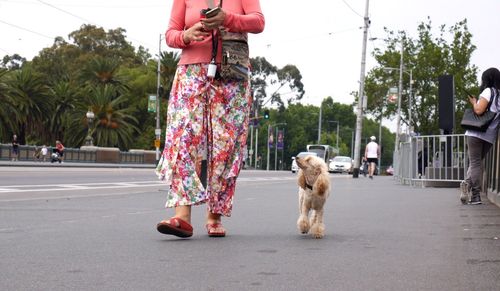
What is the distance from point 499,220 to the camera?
349 inches

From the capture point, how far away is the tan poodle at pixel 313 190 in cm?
680

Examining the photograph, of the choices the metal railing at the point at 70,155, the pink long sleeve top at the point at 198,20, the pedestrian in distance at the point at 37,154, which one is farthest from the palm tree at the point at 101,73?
the pink long sleeve top at the point at 198,20

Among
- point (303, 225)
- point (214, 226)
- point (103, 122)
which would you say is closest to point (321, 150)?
point (103, 122)

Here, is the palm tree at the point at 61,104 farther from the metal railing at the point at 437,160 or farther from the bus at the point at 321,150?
the metal railing at the point at 437,160

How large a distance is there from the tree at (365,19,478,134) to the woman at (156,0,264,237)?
5559 centimetres

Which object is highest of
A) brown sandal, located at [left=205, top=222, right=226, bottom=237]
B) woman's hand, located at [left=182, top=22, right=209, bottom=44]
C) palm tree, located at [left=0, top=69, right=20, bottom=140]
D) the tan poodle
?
palm tree, located at [left=0, top=69, right=20, bottom=140]

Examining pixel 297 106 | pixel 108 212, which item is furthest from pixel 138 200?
pixel 297 106

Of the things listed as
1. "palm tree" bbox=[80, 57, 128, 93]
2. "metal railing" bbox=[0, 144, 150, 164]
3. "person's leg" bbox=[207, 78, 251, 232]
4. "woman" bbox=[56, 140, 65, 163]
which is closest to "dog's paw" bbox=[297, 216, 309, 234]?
"person's leg" bbox=[207, 78, 251, 232]

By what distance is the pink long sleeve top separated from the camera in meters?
6.56

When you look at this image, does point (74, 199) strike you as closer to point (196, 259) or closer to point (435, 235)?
point (435, 235)

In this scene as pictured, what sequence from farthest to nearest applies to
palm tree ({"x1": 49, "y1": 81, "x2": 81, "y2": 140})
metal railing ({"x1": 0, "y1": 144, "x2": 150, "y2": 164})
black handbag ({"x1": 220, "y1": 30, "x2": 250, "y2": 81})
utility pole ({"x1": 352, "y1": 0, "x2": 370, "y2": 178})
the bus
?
palm tree ({"x1": 49, "y1": 81, "x2": 81, "y2": 140}) → the bus → metal railing ({"x1": 0, "y1": 144, "x2": 150, "y2": 164}) → utility pole ({"x1": 352, "y1": 0, "x2": 370, "y2": 178}) → black handbag ({"x1": 220, "y1": 30, "x2": 250, "y2": 81})

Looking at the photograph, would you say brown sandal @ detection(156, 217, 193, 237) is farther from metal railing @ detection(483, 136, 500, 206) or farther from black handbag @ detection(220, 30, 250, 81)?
metal railing @ detection(483, 136, 500, 206)

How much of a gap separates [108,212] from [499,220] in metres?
4.24

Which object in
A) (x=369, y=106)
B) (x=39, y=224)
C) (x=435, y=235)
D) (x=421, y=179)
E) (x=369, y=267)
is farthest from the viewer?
(x=369, y=106)
